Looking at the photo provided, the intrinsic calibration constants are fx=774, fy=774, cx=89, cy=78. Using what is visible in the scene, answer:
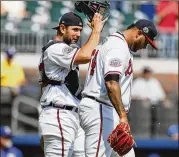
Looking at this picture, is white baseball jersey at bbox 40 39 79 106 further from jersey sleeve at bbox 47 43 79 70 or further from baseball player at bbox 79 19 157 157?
baseball player at bbox 79 19 157 157

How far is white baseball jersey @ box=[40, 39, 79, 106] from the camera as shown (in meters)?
7.70

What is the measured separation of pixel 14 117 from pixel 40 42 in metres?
4.37

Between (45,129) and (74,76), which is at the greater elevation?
(74,76)

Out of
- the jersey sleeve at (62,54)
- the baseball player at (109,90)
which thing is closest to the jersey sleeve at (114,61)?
the baseball player at (109,90)

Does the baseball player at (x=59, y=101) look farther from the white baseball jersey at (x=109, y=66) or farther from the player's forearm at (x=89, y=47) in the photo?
the white baseball jersey at (x=109, y=66)

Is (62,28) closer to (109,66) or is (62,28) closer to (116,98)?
(109,66)

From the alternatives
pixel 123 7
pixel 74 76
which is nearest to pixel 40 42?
pixel 123 7

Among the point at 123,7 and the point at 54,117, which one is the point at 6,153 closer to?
the point at 54,117

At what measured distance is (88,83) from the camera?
23.6 ft

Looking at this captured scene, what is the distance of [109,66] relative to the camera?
686cm

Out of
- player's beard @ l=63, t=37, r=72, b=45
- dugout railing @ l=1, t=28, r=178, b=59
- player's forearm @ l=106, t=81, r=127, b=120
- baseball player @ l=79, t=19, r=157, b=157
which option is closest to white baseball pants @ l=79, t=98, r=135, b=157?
baseball player @ l=79, t=19, r=157, b=157

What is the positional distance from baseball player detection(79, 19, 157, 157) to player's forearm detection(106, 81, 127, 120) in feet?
0.06

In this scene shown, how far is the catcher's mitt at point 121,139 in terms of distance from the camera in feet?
22.2

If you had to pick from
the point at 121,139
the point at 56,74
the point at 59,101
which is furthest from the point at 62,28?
the point at 121,139
